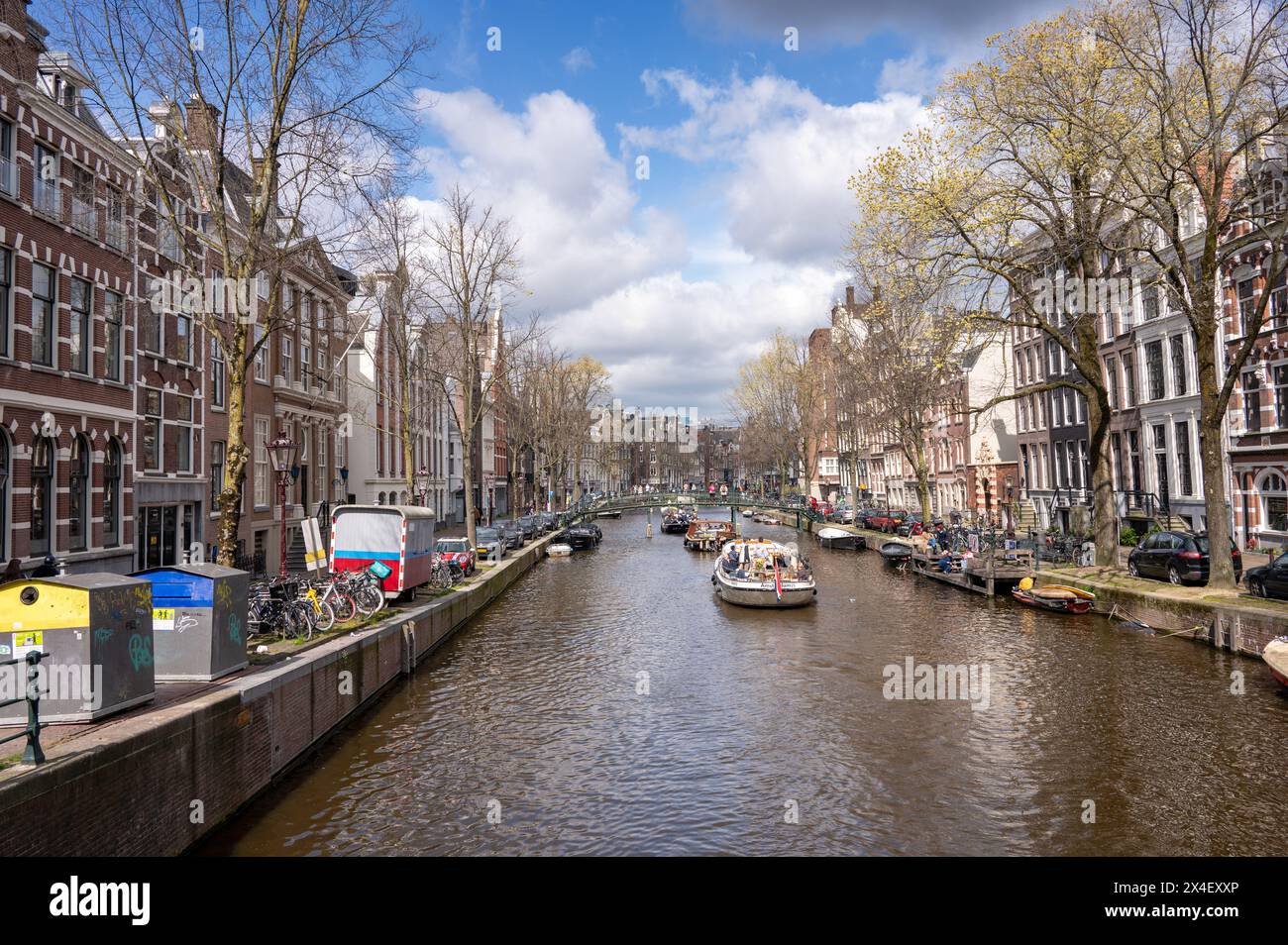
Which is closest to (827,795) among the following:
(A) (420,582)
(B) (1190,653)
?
(B) (1190,653)

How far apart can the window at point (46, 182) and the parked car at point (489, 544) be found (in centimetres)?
2042

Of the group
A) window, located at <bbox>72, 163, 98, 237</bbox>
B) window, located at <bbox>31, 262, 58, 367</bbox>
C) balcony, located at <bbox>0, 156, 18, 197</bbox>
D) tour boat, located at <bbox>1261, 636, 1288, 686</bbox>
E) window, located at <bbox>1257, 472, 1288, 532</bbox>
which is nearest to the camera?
tour boat, located at <bbox>1261, 636, 1288, 686</bbox>

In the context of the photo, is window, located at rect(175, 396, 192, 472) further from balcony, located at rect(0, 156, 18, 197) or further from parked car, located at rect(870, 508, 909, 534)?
parked car, located at rect(870, 508, 909, 534)

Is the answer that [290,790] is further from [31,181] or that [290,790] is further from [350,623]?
[31,181]

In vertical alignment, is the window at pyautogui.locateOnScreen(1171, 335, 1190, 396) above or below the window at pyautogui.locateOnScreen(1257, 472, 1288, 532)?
above

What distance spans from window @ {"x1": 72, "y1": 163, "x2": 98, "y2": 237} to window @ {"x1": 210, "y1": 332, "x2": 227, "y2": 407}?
8.15 metres

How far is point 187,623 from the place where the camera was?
11.8 meters

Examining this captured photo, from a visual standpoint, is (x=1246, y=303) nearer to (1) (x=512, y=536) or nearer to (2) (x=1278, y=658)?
(2) (x=1278, y=658)

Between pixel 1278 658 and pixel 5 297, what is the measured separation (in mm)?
28989

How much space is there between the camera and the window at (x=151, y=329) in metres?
27.1

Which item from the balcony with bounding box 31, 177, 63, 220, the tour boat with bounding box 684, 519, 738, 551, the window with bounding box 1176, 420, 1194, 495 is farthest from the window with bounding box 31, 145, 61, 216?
the window with bounding box 1176, 420, 1194, 495

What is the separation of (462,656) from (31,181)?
53.7ft

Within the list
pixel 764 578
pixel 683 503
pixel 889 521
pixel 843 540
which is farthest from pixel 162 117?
pixel 683 503

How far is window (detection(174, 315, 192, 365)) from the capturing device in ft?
95.3
